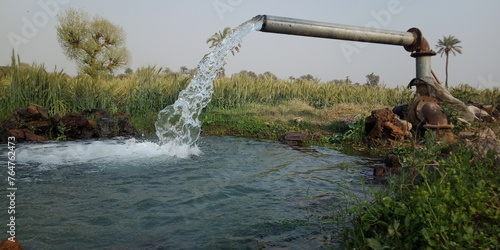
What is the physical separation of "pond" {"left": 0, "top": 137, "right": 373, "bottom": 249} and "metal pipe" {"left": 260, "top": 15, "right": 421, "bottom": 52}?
238 centimetres

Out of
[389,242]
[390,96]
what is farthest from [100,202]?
[390,96]

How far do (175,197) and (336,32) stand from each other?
462 centimetres

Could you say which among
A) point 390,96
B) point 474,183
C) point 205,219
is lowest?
point 205,219

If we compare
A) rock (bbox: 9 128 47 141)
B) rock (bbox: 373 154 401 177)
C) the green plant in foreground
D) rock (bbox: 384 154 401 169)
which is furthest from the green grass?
rock (bbox: 9 128 47 141)

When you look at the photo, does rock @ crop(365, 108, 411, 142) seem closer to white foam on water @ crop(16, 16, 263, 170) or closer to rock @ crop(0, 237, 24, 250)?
white foam on water @ crop(16, 16, 263, 170)

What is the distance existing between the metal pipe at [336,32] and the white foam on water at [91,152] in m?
2.85

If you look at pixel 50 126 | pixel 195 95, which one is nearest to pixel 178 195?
pixel 195 95

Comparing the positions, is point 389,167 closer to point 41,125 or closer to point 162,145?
point 162,145

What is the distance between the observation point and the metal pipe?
21.3 feet

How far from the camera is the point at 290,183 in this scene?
506cm

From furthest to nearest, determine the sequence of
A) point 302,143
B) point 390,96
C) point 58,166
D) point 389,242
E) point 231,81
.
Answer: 1. point 390,96
2. point 231,81
3. point 302,143
4. point 58,166
5. point 389,242

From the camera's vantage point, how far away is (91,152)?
688cm

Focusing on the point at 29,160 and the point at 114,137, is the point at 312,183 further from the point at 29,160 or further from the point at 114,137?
the point at 114,137

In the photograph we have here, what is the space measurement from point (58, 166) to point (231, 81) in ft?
34.5
